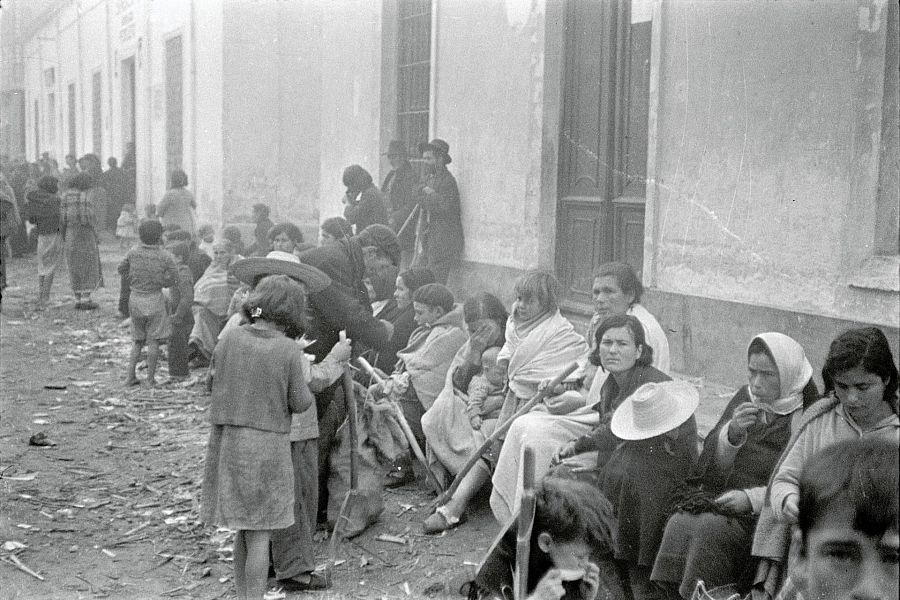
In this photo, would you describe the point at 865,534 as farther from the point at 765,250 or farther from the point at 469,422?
the point at 765,250

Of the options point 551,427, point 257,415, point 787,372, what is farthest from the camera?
point 551,427

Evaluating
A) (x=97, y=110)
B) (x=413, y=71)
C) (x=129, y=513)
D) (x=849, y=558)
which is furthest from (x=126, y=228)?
(x=849, y=558)

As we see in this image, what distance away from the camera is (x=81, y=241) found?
575 inches

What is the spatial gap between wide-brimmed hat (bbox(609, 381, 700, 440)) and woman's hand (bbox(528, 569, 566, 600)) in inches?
84.3

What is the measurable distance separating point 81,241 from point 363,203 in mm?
5666

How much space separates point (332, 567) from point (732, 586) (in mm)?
2232

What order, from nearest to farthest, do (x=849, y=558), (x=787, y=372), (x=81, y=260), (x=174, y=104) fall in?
(x=849, y=558)
(x=787, y=372)
(x=81, y=260)
(x=174, y=104)

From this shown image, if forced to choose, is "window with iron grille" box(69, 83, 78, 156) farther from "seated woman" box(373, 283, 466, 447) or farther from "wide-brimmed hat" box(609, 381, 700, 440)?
"wide-brimmed hat" box(609, 381, 700, 440)

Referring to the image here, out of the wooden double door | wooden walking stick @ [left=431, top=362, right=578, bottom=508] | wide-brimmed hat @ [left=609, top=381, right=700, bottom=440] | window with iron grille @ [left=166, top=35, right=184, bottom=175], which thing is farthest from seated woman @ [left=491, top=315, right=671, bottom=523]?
window with iron grille @ [left=166, top=35, right=184, bottom=175]

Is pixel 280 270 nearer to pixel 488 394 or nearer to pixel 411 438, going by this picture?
pixel 411 438

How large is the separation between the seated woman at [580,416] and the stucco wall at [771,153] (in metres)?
1.37

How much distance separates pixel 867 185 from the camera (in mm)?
6176

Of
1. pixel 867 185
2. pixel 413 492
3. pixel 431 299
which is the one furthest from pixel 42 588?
pixel 867 185

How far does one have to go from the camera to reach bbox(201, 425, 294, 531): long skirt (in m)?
4.72
